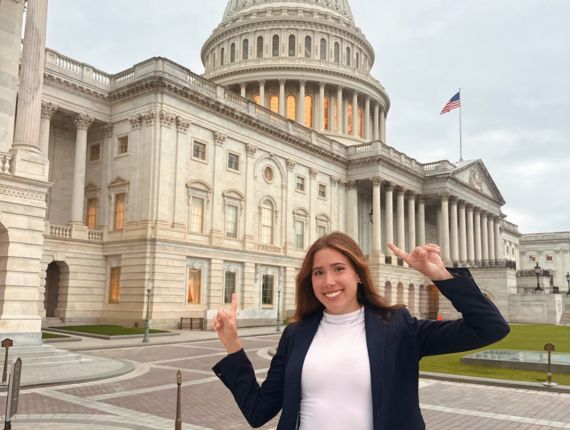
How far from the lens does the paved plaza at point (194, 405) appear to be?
438 inches

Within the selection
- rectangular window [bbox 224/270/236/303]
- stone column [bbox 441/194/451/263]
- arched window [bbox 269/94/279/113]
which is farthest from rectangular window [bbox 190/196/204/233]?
arched window [bbox 269/94/279/113]

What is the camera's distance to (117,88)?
1658 inches

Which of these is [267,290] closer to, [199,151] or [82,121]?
[199,151]

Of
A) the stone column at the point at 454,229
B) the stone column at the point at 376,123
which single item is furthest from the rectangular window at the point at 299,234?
the stone column at the point at 376,123

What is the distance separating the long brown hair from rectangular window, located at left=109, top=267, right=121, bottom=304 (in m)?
37.7

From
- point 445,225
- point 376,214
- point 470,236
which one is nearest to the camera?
point 376,214

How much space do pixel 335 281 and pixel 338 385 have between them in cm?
61

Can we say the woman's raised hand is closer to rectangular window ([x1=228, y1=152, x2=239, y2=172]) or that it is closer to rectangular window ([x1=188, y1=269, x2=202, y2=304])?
rectangular window ([x1=188, y1=269, x2=202, y2=304])

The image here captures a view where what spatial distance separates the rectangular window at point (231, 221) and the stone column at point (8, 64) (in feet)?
84.7

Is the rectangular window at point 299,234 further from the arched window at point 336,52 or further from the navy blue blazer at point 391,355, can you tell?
the navy blue blazer at point 391,355

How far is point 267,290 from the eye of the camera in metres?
48.8

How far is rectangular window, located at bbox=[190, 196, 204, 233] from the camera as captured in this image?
42562 mm

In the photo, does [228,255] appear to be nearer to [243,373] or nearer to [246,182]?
[246,182]

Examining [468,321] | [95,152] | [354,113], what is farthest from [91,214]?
[354,113]
